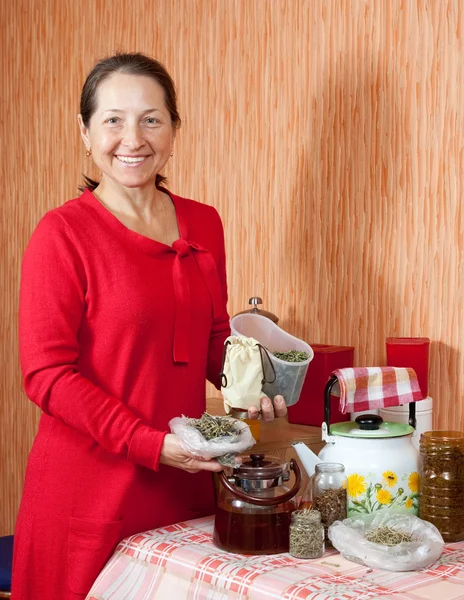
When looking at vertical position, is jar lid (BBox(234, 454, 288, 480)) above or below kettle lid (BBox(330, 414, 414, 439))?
below

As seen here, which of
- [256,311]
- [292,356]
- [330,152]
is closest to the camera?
[292,356]

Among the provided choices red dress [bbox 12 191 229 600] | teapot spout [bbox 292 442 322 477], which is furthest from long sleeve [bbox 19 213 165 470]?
teapot spout [bbox 292 442 322 477]

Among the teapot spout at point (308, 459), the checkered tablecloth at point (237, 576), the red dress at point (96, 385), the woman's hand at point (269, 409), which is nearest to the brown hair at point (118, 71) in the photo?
the red dress at point (96, 385)

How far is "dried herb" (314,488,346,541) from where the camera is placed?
1.46m

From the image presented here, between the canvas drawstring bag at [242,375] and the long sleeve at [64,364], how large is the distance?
0.16 meters

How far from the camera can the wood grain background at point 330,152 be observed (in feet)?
6.00

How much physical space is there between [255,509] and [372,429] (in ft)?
0.85

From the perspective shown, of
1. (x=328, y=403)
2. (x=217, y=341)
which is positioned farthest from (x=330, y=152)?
(x=328, y=403)

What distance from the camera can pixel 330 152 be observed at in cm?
204

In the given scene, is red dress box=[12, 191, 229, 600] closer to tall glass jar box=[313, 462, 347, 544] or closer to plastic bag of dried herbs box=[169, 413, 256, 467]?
plastic bag of dried herbs box=[169, 413, 256, 467]

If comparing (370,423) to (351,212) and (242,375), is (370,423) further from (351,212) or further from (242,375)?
(351,212)

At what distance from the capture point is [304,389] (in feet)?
6.18

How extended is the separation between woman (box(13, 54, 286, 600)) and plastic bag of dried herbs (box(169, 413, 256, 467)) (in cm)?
2

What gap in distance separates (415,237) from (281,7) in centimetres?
71
